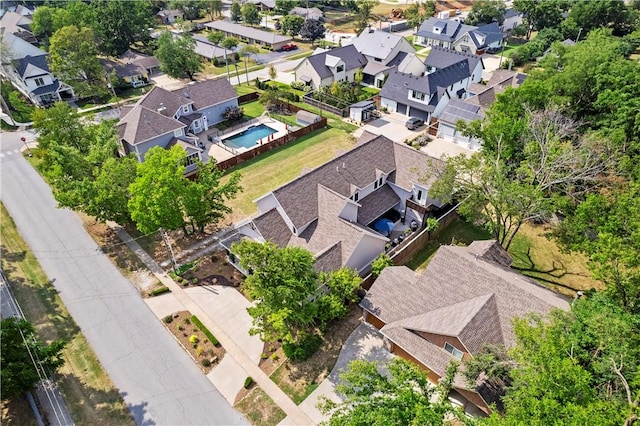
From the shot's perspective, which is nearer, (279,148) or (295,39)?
(279,148)

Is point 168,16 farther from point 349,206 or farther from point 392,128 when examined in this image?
point 349,206

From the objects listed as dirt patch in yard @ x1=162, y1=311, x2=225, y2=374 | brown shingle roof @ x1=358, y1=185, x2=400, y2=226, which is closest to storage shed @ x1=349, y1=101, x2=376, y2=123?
brown shingle roof @ x1=358, y1=185, x2=400, y2=226

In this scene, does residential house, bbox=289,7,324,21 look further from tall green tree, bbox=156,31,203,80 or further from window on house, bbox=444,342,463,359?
window on house, bbox=444,342,463,359

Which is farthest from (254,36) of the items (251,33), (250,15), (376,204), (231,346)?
(231,346)

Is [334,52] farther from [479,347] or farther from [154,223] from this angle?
[479,347]

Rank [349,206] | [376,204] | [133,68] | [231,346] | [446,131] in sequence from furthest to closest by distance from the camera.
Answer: [133,68] → [446,131] → [376,204] → [349,206] → [231,346]

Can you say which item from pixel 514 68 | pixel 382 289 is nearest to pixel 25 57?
pixel 382 289
